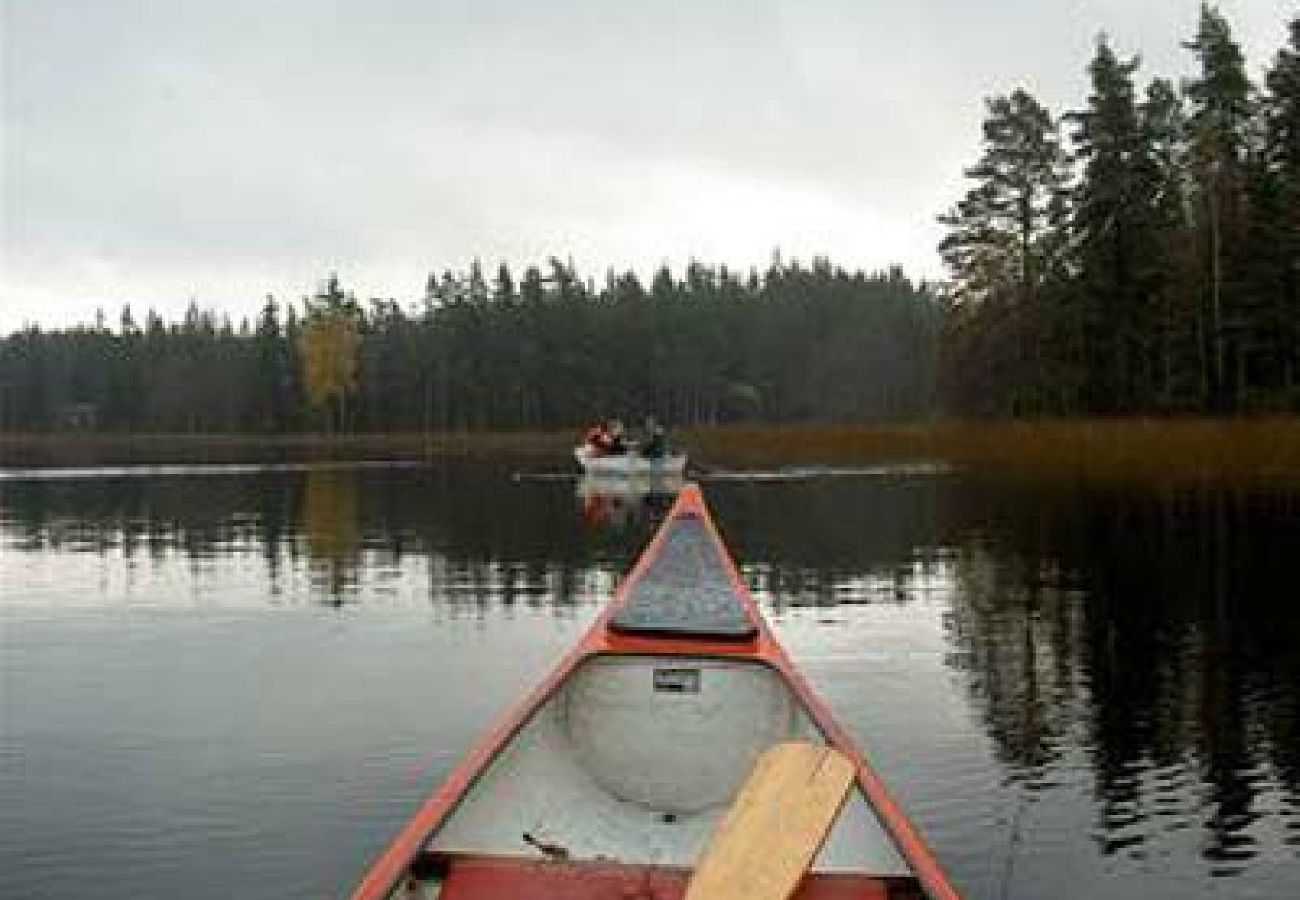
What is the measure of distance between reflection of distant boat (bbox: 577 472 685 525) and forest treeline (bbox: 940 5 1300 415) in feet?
64.2

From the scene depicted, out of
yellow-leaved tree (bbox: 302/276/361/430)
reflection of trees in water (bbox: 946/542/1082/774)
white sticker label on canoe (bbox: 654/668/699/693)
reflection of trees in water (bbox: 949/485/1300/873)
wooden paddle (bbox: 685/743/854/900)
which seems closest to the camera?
wooden paddle (bbox: 685/743/854/900)

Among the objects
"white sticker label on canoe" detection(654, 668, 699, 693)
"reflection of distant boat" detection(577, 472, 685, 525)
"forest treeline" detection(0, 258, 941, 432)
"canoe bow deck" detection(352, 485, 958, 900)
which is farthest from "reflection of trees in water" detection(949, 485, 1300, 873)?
"forest treeline" detection(0, 258, 941, 432)

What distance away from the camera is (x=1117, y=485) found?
4894cm

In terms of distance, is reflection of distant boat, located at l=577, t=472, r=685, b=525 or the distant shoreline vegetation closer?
reflection of distant boat, located at l=577, t=472, r=685, b=525

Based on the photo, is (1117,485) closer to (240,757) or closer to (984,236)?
(984,236)

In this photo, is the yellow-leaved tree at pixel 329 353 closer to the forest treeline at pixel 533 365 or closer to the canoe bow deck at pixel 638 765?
the forest treeline at pixel 533 365

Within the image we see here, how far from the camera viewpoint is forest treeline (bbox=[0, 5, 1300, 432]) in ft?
206

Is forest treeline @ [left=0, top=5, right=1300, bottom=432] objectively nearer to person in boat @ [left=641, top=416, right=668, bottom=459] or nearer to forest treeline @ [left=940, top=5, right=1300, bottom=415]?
forest treeline @ [left=940, top=5, right=1300, bottom=415]

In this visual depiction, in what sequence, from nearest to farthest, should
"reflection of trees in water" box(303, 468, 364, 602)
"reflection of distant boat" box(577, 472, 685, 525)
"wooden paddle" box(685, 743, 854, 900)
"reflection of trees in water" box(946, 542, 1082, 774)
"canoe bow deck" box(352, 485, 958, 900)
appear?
"wooden paddle" box(685, 743, 854, 900) < "canoe bow deck" box(352, 485, 958, 900) < "reflection of trees in water" box(946, 542, 1082, 774) < "reflection of trees in water" box(303, 468, 364, 602) < "reflection of distant boat" box(577, 472, 685, 525)

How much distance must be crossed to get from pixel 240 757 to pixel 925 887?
8748 millimetres

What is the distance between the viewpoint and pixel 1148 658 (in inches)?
740

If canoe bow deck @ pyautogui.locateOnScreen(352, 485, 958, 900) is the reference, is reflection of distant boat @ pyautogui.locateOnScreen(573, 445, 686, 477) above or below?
above

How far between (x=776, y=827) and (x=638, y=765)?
320 cm

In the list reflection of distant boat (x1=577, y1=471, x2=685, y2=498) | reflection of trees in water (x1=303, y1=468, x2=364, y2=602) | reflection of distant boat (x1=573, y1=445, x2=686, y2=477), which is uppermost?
reflection of distant boat (x1=573, y1=445, x2=686, y2=477)
